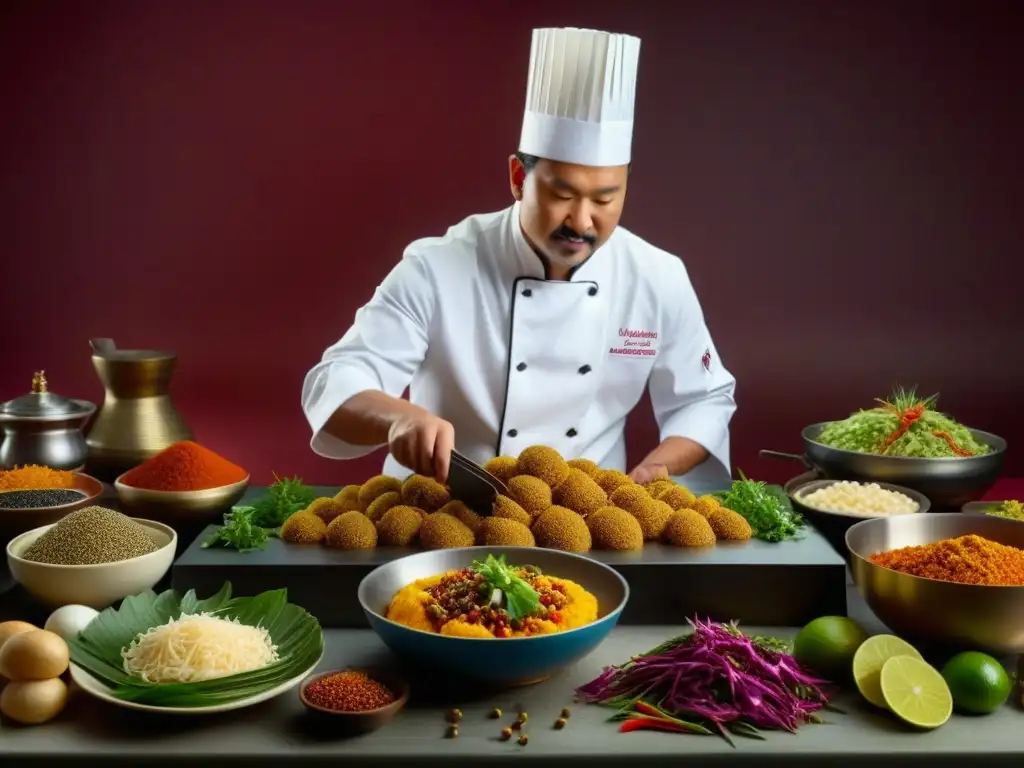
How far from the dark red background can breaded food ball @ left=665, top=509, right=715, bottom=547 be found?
8.00ft

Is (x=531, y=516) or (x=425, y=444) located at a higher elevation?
(x=425, y=444)

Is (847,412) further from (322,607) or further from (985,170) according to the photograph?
(322,607)

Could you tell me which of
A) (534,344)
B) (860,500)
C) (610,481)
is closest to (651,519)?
(610,481)

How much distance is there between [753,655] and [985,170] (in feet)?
10.8

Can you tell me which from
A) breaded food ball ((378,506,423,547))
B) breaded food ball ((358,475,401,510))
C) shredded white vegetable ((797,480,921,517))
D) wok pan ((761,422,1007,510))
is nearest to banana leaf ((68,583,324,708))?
breaded food ball ((378,506,423,547))

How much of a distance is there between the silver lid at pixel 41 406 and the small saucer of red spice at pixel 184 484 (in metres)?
0.51

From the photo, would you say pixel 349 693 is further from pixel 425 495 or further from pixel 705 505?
pixel 705 505

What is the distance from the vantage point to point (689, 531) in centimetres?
215

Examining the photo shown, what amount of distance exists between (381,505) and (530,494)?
0.31 metres

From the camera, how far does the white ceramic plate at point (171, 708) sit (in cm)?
161

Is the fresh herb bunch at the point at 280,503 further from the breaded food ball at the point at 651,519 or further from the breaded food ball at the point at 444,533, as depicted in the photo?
the breaded food ball at the point at 651,519

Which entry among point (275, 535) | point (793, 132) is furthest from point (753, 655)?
point (793, 132)

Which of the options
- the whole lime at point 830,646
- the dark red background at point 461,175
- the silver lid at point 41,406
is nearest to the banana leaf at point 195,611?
the whole lime at point 830,646

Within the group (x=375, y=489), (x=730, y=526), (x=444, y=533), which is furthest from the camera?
(x=375, y=489)
